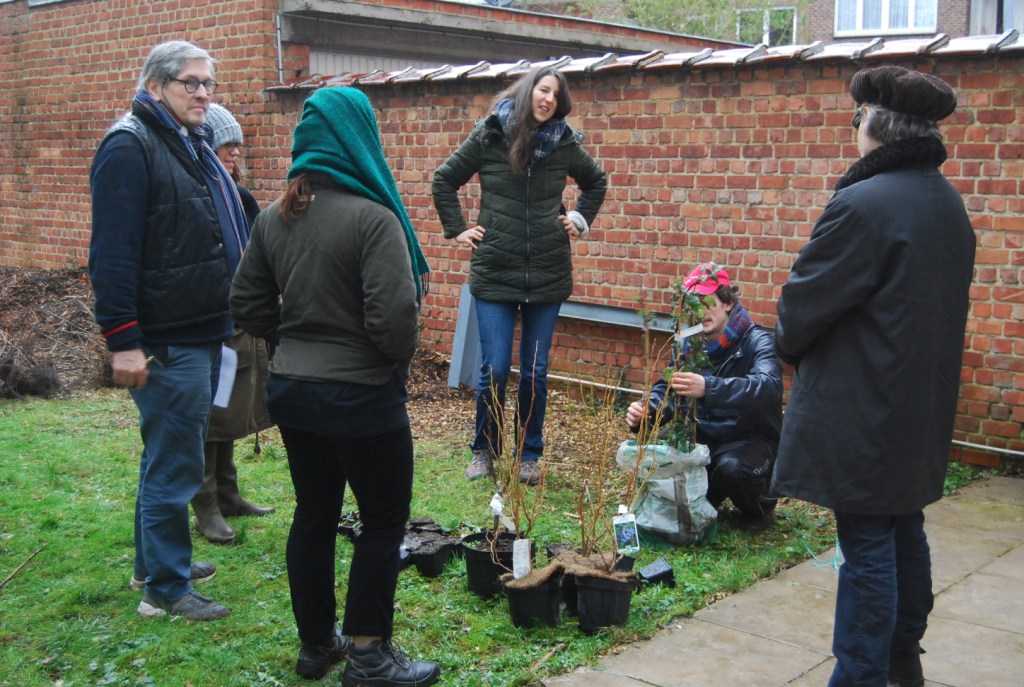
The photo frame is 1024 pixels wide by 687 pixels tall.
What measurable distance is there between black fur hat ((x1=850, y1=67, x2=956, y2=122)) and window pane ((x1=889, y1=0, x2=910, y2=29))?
26.2 metres

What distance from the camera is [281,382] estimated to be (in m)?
3.52

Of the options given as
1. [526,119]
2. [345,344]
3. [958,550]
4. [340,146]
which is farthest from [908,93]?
[526,119]

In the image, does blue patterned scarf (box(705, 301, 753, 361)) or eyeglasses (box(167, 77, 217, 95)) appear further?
blue patterned scarf (box(705, 301, 753, 361))

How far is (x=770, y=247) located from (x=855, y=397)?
13.4 feet

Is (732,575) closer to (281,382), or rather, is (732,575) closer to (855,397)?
(855,397)

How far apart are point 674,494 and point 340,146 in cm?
240

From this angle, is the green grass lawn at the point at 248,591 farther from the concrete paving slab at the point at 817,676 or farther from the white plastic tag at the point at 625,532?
the concrete paving slab at the point at 817,676

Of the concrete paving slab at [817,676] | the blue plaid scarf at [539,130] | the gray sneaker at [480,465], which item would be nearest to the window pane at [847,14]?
the blue plaid scarf at [539,130]

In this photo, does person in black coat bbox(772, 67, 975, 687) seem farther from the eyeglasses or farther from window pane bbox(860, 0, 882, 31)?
window pane bbox(860, 0, 882, 31)

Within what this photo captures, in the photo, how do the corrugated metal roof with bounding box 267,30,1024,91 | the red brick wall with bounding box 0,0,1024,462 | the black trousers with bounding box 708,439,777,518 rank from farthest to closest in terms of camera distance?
the red brick wall with bounding box 0,0,1024,462 → the corrugated metal roof with bounding box 267,30,1024,91 → the black trousers with bounding box 708,439,777,518

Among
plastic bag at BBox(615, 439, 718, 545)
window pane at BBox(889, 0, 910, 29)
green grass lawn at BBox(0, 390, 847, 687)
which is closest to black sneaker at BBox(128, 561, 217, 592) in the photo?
green grass lawn at BBox(0, 390, 847, 687)

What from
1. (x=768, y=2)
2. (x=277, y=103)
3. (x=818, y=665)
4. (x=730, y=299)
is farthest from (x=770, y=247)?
(x=768, y=2)

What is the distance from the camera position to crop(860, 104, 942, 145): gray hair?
3.25 metres

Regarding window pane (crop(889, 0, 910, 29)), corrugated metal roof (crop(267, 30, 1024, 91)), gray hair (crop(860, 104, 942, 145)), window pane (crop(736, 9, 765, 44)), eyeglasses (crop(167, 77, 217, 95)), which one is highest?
window pane (crop(889, 0, 910, 29))
